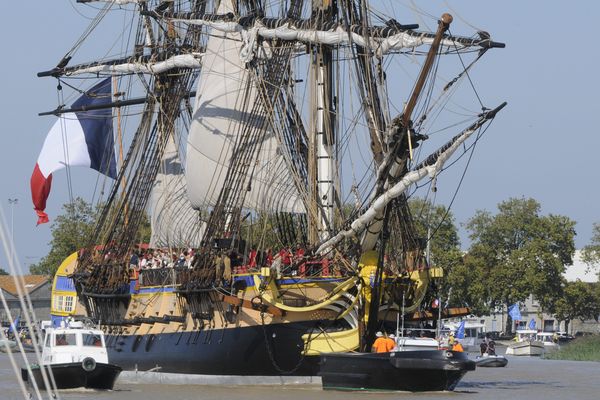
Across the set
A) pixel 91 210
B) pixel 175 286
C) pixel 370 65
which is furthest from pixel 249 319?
pixel 91 210

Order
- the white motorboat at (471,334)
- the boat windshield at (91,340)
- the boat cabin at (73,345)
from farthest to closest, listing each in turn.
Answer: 1. the white motorboat at (471,334)
2. the boat windshield at (91,340)
3. the boat cabin at (73,345)

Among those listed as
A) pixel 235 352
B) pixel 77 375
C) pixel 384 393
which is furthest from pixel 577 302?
pixel 77 375

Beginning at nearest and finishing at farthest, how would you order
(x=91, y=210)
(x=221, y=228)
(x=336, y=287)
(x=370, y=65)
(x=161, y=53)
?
1. (x=336, y=287)
2. (x=370, y=65)
3. (x=221, y=228)
4. (x=161, y=53)
5. (x=91, y=210)

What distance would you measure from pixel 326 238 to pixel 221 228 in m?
6.09

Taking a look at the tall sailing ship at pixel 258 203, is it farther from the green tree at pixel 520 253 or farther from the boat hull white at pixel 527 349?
the green tree at pixel 520 253

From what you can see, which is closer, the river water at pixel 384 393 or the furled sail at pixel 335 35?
the river water at pixel 384 393

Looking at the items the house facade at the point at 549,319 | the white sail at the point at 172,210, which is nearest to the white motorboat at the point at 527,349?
the white sail at the point at 172,210

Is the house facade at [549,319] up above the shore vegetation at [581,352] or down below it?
above

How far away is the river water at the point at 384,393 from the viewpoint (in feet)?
131

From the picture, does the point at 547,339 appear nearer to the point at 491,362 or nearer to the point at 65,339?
the point at 491,362

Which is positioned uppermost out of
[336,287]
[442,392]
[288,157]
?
[288,157]

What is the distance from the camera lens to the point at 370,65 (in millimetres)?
46938

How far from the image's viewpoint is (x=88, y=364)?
4156cm

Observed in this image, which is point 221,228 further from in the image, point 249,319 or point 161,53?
point 161,53
